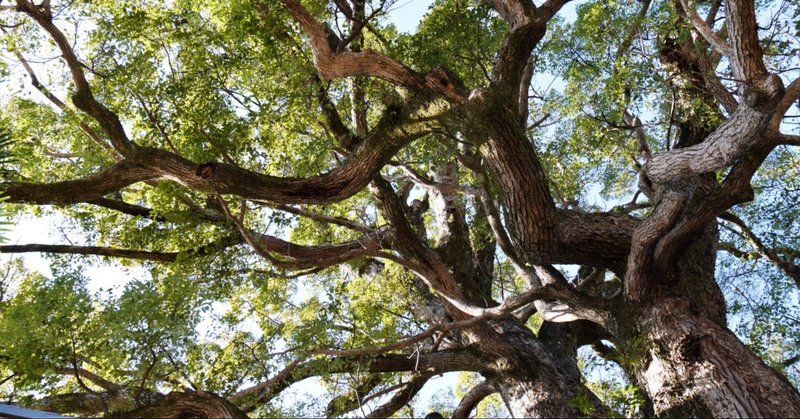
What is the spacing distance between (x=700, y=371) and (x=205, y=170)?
5052mm

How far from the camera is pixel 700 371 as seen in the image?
5359 millimetres

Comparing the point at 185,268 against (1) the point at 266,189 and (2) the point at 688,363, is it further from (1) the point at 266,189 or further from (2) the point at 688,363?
(2) the point at 688,363

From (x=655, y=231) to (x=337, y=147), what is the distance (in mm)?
3917

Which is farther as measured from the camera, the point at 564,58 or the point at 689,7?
the point at 564,58

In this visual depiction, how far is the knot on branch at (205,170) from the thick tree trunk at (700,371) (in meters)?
4.56

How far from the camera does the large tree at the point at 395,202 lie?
520 centimetres

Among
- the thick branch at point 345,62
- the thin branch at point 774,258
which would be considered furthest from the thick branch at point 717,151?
the thin branch at point 774,258

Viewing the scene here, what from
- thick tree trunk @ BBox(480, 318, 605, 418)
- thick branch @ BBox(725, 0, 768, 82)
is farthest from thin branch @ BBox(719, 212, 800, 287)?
thick branch @ BBox(725, 0, 768, 82)

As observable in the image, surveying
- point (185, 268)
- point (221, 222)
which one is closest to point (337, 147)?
point (221, 222)

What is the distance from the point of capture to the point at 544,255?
625cm

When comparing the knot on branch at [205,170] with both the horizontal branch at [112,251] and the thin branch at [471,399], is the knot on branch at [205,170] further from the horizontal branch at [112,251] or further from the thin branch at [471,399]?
the thin branch at [471,399]

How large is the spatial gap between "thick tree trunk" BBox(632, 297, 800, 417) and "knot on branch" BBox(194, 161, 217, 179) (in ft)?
15.0

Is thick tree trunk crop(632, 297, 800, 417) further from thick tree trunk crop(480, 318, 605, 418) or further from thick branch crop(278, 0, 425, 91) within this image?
thick branch crop(278, 0, 425, 91)

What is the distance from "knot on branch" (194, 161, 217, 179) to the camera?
562cm
